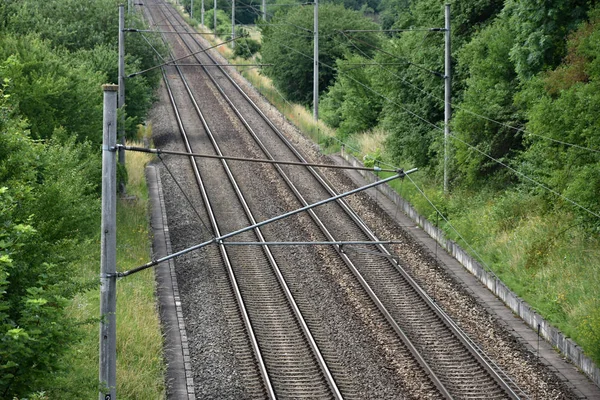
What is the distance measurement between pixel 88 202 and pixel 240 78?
3879 cm

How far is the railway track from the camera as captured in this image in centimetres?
1655

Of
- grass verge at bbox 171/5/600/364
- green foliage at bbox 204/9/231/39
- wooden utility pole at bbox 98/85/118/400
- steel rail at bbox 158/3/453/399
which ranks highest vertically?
wooden utility pole at bbox 98/85/118/400

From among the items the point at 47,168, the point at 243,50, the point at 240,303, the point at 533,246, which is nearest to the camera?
the point at 47,168

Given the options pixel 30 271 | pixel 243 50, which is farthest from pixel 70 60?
pixel 243 50

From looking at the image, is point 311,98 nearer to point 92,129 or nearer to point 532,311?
point 92,129

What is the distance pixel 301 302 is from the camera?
68.2 ft

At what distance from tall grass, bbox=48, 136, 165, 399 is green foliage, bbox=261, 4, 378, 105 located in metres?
24.0

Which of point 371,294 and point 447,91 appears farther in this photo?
point 447,91

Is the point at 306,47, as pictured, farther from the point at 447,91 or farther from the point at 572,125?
the point at 572,125

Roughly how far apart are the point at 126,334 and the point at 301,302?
487 centimetres

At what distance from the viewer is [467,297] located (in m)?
21.2

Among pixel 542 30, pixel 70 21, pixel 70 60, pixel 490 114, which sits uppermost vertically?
pixel 542 30

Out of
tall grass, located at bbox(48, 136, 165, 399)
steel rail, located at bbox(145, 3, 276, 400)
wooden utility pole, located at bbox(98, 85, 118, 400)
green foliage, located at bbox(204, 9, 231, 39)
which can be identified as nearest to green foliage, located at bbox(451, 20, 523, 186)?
steel rail, located at bbox(145, 3, 276, 400)

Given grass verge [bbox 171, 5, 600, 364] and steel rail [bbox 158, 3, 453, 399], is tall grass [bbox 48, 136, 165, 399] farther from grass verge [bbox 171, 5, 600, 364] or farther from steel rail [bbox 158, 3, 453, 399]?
grass verge [bbox 171, 5, 600, 364]
